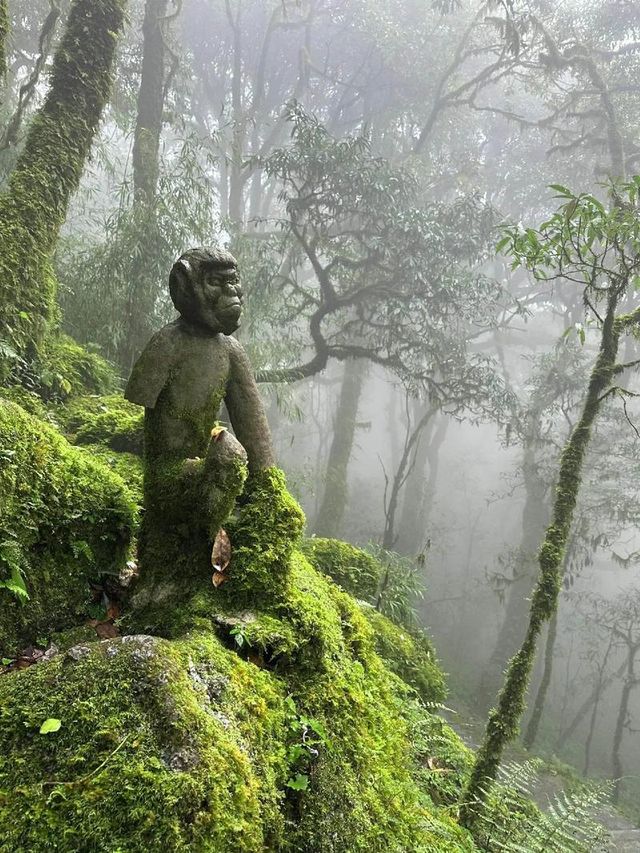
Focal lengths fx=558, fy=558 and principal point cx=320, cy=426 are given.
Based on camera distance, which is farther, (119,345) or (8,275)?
(119,345)

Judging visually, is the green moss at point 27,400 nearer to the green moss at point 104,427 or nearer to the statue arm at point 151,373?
the green moss at point 104,427

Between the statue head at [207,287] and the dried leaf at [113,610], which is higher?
the statue head at [207,287]

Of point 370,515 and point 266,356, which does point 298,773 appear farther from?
point 370,515

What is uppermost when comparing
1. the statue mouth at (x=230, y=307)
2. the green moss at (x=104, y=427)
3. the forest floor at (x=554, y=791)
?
the statue mouth at (x=230, y=307)

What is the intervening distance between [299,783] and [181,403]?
Answer: 1.67m

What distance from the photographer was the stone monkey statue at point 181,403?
8.57ft

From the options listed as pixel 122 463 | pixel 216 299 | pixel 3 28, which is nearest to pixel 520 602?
pixel 122 463

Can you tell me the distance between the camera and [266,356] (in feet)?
34.7

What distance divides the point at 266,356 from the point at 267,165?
3697 millimetres

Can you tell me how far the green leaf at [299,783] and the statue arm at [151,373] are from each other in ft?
5.53

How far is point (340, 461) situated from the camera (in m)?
15.5

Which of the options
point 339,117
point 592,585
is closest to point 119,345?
point 339,117

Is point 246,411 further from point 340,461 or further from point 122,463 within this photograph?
point 340,461

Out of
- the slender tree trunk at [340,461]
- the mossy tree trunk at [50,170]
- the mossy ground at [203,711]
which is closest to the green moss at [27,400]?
the mossy tree trunk at [50,170]
